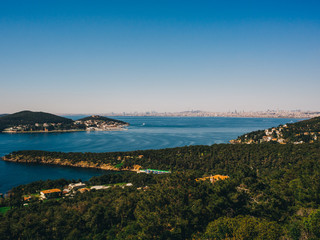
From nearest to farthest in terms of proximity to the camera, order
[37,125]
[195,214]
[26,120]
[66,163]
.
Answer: [195,214] → [66,163] → [37,125] → [26,120]

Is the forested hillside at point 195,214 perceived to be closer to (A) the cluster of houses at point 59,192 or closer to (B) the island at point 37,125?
(A) the cluster of houses at point 59,192

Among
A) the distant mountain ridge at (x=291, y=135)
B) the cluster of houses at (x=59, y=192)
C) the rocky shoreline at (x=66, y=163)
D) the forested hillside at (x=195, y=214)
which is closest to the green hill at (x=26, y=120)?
the rocky shoreline at (x=66, y=163)

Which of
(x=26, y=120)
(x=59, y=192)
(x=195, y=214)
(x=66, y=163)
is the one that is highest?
(x=26, y=120)

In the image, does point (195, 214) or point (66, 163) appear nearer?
point (195, 214)

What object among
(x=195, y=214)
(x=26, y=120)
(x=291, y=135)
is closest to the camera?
(x=195, y=214)

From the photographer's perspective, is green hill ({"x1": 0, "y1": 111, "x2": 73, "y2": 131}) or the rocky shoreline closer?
the rocky shoreline

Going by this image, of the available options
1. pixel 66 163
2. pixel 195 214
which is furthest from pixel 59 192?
pixel 66 163

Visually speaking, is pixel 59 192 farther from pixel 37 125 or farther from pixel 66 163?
pixel 37 125

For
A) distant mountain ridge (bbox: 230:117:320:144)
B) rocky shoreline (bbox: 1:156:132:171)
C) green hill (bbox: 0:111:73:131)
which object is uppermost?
green hill (bbox: 0:111:73:131)

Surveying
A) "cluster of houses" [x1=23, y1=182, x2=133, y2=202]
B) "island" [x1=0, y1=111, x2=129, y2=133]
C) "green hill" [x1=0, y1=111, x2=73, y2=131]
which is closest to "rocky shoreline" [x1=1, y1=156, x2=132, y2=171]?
"cluster of houses" [x1=23, y1=182, x2=133, y2=202]

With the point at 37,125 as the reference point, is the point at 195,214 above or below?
below

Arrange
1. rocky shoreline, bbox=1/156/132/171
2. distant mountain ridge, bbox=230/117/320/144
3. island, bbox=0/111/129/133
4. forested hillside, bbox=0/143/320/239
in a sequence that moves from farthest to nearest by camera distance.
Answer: island, bbox=0/111/129/133, distant mountain ridge, bbox=230/117/320/144, rocky shoreline, bbox=1/156/132/171, forested hillside, bbox=0/143/320/239

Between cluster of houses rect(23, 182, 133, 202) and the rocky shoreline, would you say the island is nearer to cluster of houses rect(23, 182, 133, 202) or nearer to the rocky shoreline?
the rocky shoreline
